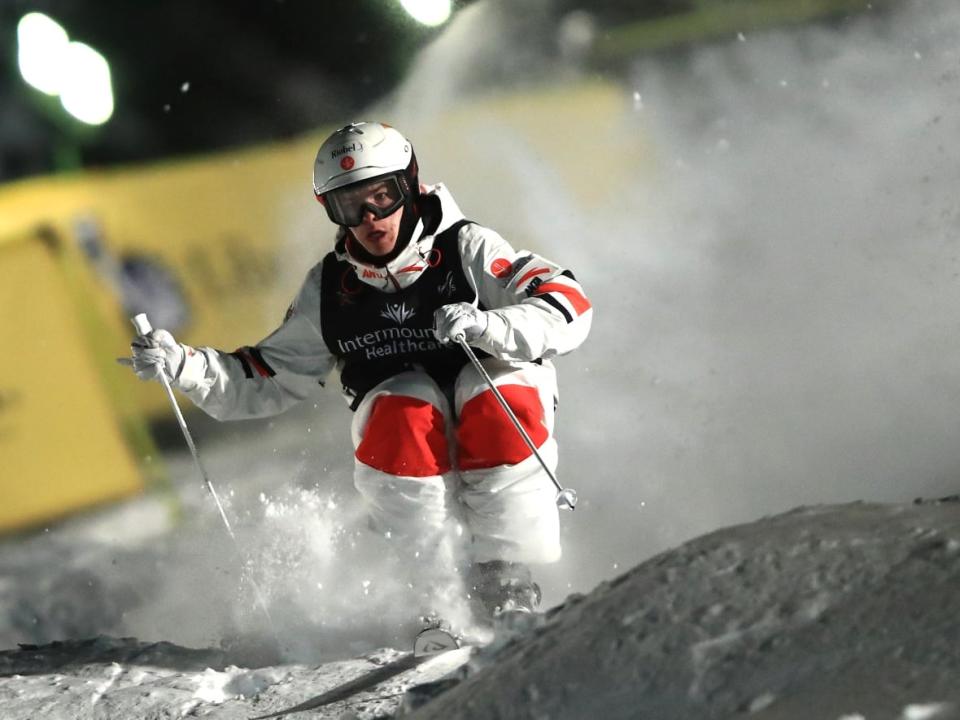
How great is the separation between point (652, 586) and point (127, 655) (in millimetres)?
2607

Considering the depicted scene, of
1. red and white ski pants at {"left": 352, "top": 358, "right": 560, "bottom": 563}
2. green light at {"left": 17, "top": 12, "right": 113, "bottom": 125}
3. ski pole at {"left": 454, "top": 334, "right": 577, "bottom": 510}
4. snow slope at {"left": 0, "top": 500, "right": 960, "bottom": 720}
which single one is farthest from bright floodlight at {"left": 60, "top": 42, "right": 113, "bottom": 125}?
snow slope at {"left": 0, "top": 500, "right": 960, "bottom": 720}

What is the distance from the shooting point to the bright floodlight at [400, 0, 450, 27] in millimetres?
6918

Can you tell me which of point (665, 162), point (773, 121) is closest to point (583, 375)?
point (665, 162)

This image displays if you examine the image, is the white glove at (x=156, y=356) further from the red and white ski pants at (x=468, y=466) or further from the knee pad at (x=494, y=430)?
the knee pad at (x=494, y=430)

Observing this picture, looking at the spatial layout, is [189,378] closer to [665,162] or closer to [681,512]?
[681,512]

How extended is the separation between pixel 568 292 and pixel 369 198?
70cm

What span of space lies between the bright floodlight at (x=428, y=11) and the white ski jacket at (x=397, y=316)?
2.86 meters

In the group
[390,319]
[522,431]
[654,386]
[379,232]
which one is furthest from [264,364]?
[654,386]

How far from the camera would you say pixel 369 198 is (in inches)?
163

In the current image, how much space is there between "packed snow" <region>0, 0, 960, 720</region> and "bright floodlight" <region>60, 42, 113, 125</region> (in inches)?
46.9

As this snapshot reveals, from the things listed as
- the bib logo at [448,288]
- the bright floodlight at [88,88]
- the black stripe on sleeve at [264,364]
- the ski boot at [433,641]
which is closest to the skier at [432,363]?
the bib logo at [448,288]

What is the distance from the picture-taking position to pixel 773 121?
22.5 feet

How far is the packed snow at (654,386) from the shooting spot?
4602 millimetres

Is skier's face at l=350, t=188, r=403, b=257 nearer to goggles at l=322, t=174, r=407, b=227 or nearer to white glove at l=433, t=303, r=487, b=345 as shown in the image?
goggles at l=322, t=174, r=407, b=227
